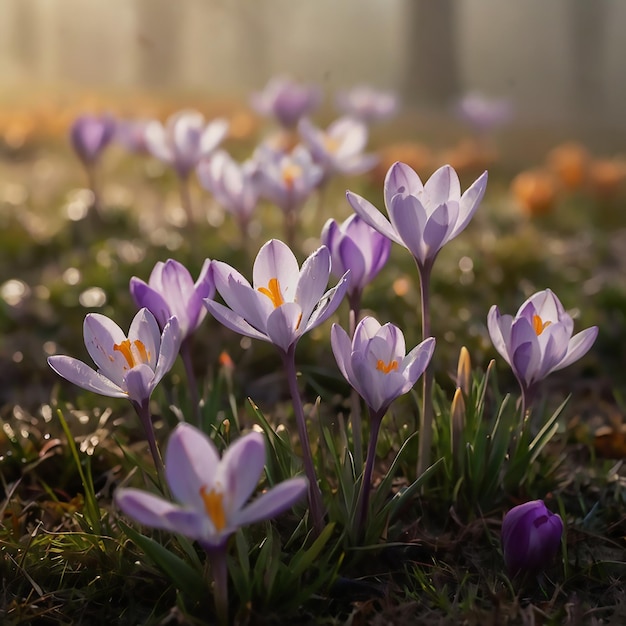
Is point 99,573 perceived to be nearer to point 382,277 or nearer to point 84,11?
point 382,277

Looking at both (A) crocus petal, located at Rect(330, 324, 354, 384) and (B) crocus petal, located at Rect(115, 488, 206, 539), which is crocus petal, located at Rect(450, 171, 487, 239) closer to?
(A) crocus petal, located at Rect(330, 324, 354, 384)

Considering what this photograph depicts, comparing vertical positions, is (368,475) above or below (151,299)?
below

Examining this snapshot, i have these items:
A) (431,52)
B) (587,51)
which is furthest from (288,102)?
(587,51)

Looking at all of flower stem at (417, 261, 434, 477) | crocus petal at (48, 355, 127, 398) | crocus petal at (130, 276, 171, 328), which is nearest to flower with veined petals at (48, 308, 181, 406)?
crocus petal at (48, 355, 127, 398)

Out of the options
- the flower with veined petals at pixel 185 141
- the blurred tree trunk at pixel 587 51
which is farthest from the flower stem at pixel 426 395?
the blurred tree trunk at pixel 587 51

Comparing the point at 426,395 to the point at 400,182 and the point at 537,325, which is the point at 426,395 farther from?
the point at 400,182
